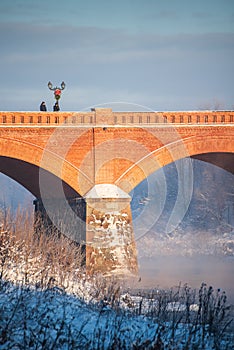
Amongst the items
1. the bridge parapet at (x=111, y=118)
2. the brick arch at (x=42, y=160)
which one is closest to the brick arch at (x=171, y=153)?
the bridge parapet at (x=111, y=118)

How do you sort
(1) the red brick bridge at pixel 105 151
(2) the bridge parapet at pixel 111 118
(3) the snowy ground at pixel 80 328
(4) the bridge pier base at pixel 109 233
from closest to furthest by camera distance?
(3) the snowy ground at pixel 80 328 < (4) the bridge pier base at pixel 109 233 < (1) the red brick bridge at pixel 105 151 < (2) the bridge parapet at pixel 111 118

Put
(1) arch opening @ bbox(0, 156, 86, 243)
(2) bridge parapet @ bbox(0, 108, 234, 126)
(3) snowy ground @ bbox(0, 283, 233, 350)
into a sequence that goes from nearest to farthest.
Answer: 1. (3) snowy ground @ bbox(0, 283, 233, 350)
2. (2) bridge parapet @ bbox(0, 108, 234, 126)
3. (1) arch opening @ bbox(0, 156, 86, 243)

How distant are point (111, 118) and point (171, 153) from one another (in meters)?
2.13

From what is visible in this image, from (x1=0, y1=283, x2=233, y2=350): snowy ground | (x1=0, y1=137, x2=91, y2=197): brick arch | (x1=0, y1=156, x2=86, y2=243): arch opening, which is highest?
(x1=0, y1=137, x2=91, y2=197): brick arch

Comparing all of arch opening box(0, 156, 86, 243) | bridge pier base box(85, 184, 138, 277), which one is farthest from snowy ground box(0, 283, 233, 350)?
arch opening box(0, 156, 86, 243)

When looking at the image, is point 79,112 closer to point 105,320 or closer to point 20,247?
point 20,247

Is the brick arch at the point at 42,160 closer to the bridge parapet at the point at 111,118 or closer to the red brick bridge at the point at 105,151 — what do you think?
the red brick bridge at the point at 105,151

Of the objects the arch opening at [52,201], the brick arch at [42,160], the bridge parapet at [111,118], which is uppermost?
the bridge parapet at [111,118]

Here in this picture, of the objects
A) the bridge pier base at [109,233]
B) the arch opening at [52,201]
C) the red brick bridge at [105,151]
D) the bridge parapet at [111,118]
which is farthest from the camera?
the arch opening at [52,201]

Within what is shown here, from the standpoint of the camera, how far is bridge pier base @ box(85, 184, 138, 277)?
19.2 metres

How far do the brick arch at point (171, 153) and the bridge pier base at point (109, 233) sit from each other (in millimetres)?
592

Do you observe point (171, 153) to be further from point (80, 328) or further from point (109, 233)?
point (80, 328)

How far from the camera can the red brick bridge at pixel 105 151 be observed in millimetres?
19531

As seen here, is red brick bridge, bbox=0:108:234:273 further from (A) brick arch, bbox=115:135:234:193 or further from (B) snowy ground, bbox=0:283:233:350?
(B) snowy ground, bbox=0:283:233:350
